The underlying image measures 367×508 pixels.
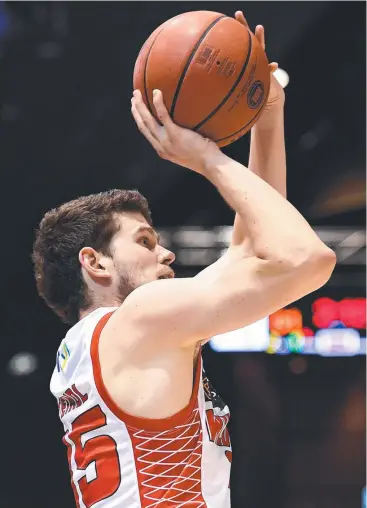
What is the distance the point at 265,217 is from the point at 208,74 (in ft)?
1.44


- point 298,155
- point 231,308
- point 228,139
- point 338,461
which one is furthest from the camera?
point 338,461

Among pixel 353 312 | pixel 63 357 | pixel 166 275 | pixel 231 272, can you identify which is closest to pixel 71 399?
pixel 63 357

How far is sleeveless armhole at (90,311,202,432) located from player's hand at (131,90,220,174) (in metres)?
0.50

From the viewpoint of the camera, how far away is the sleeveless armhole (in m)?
2.21

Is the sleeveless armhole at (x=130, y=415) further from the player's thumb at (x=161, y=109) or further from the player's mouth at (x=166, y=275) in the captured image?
the player's thumb at (x=161, y=109)

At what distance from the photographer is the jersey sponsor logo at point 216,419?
237 centimetres

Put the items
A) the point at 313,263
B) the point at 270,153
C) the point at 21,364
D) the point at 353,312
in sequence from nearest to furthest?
1. the point at 313,263
2. the point at 270,153
3. the point at 21,364
4. the point at 353,312

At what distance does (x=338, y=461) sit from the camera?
32.8 ft

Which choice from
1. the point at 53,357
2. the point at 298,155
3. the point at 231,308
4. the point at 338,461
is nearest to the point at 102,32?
the point at 298,155

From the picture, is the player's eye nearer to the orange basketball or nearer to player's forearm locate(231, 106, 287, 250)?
player's forearm locate(231, 106, 287, 250)

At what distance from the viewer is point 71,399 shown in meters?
2.37

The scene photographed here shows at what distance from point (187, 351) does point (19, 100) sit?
6486mm

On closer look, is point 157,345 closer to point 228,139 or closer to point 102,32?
point 228,139

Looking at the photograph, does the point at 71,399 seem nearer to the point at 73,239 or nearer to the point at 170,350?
the point at 170,350
